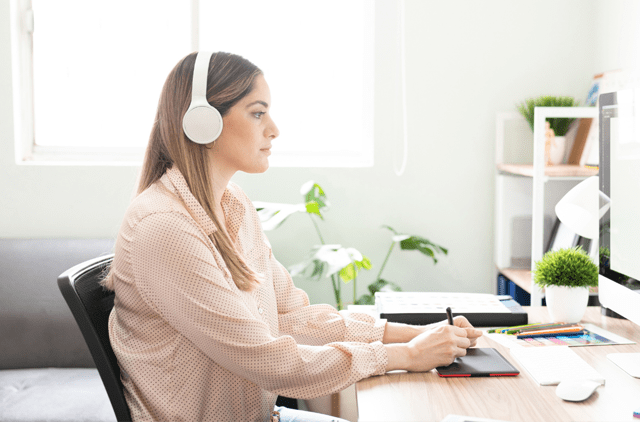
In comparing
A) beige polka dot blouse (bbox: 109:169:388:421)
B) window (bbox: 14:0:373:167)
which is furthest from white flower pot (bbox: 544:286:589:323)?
window (bbox: 14:0:373:167)

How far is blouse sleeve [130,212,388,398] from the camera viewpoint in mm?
958

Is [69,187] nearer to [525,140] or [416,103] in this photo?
[416,103]

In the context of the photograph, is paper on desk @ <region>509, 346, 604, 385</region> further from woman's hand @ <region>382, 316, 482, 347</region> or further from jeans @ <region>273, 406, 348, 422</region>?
jeans @ <region>273, 406, 348, 422</region>

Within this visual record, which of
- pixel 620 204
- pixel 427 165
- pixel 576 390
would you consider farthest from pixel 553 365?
pixel 427 165

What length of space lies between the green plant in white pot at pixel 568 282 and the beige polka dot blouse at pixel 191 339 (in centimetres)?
53

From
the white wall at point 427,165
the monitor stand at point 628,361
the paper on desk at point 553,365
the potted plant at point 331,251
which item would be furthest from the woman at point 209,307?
the white wall at point 427,165

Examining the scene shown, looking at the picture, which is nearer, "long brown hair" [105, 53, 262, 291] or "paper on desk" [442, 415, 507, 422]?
"paper on desk" [442, 415, 507, 422]

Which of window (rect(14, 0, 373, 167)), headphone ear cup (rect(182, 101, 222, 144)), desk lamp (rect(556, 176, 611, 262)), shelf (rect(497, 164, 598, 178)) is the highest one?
window (rect(14, 0, 373, 167))

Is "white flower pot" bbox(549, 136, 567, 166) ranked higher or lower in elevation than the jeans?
higher

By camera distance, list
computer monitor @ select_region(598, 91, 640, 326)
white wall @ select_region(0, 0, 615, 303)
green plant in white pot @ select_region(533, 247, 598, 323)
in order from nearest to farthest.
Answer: computer monitor @ select_region(598, 91, 640, 326) → green plant in white pot @ select_region(533, 247, 598, 323) → white wall @ select_region(0, 0, 615, 303)

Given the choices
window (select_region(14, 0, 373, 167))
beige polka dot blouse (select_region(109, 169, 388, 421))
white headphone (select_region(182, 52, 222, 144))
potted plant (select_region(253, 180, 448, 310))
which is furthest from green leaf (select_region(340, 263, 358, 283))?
white headphone (select_region(182, 52, 222, 144))

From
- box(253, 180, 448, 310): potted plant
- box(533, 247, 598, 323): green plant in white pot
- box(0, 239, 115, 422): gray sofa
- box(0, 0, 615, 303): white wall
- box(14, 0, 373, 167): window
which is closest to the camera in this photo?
box(533, 247, 598, 323): green plant in white pot

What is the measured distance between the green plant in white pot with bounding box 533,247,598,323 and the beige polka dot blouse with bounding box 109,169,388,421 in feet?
1.73

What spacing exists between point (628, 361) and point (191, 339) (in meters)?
0.82
